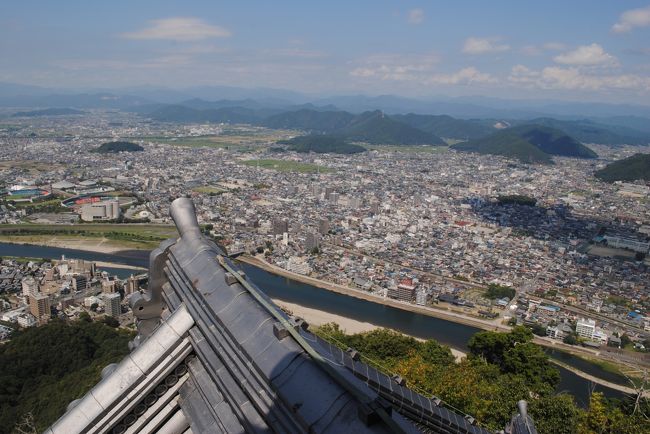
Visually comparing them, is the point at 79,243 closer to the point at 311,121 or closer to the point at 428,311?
the point at 428,311

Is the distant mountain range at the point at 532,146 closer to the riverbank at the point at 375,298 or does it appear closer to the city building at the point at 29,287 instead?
the riverbank at the point at 375,298

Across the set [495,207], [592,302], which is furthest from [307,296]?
[495,207]

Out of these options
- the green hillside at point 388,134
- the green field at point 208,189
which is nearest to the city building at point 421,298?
the green field at point 208,189

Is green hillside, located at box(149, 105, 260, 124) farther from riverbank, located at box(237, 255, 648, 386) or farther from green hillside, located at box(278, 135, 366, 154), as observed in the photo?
riverbank, located at box(237, 255, 648, 386)

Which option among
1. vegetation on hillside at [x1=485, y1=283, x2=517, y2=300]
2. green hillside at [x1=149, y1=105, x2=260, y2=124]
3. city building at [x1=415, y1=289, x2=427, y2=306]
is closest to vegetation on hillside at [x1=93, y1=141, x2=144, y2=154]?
city building at [x1=415, y1=289, x2=427, y2=306]

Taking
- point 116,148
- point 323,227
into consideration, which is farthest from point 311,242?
point 116,148

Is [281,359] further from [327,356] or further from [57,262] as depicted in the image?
[57,262]
